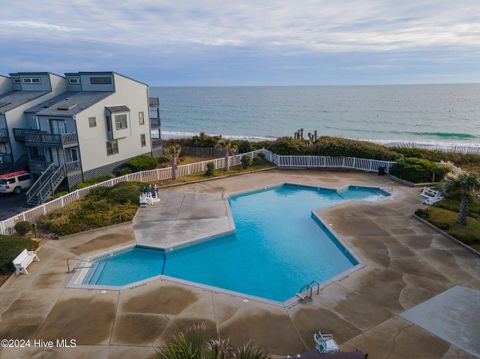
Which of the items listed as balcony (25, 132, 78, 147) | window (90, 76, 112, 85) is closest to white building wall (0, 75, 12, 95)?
window (90, 76, 112, 85)

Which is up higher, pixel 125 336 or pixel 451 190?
pixel 451 190

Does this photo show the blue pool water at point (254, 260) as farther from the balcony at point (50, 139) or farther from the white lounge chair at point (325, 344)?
the balcony at point (50, 139)

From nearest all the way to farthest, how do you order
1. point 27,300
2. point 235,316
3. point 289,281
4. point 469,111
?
point 235,316 → point 27,300 → point 289,281 → point 469,111

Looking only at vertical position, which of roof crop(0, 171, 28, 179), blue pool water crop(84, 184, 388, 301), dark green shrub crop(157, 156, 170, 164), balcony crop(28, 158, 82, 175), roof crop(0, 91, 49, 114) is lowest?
blue pool water crop(84, 184, 388, 301)

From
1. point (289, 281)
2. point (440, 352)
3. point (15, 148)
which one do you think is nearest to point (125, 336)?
point (289, 281)

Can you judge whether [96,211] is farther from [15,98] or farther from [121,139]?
[15,98]

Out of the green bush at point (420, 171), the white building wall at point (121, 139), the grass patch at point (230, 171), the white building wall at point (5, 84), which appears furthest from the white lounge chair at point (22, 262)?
the white building wall at point (5, 84)

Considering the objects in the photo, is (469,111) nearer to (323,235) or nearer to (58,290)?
(323,235)

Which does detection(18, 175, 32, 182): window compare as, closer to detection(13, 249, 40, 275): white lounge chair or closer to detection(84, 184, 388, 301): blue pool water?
detection(13, 249, 40, 275): white lounge chair
